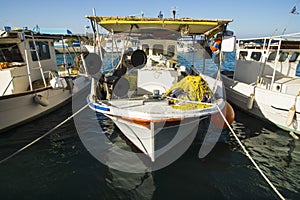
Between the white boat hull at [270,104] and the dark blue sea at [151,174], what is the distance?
0.90 meters

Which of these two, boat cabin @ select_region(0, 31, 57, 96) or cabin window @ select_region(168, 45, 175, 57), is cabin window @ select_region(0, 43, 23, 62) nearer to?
boat cabin @ select_region(0, 31, 57, 96)

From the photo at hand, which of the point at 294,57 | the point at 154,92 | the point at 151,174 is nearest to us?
the point at 151,174

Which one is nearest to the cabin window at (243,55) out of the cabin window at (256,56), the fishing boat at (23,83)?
the cabin window at (256,56)

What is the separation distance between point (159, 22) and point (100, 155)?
4887 mm

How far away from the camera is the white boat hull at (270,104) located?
8.07 m

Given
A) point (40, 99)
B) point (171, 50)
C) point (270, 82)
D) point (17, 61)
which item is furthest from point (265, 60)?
point (17, 61)

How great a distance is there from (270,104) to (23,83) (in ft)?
37.6

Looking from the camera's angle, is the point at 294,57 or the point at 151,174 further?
the point at 294,57

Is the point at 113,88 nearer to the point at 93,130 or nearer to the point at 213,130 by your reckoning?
the point at 93,130

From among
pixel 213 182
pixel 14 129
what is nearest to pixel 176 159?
pixel 213 182

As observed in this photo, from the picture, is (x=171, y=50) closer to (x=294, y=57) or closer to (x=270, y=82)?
(x=270, y=82)

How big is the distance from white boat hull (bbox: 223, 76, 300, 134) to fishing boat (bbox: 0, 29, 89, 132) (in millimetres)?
9371

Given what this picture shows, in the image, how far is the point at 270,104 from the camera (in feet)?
29.1

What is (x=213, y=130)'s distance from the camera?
8.55 meters
